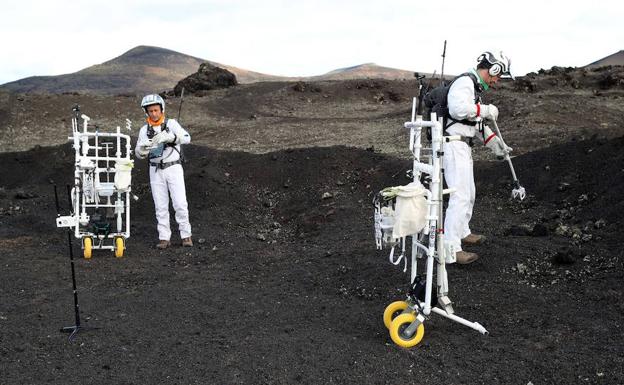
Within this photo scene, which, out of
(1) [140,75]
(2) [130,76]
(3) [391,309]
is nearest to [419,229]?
(3) [391,309]

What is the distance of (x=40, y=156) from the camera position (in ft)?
49.1

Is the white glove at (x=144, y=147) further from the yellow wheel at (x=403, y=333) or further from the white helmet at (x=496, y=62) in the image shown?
the yellow wheel at (x=403, y=333)

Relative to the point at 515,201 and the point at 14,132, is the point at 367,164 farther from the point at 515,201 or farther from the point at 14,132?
the point at 14,132

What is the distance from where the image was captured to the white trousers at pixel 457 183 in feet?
22.0

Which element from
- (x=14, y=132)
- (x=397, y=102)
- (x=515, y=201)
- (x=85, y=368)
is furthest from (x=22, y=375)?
(x=397, y=102)

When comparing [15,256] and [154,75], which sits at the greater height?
[154,75]

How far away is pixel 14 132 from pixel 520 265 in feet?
61.4

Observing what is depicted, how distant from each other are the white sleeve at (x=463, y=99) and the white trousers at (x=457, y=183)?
0.32m

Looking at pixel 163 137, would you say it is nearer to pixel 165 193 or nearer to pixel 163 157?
pixel 163 157

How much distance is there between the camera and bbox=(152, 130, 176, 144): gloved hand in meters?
8.57

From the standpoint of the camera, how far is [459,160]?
670 centimetres

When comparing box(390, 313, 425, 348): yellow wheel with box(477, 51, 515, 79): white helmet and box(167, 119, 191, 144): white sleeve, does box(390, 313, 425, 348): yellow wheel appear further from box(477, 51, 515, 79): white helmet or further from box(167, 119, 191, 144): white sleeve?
box(167, 119, 191, 144): white sleeve

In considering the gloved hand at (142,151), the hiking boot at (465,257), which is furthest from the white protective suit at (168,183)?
the hiking boot at (465,257)

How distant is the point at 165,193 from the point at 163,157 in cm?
54
